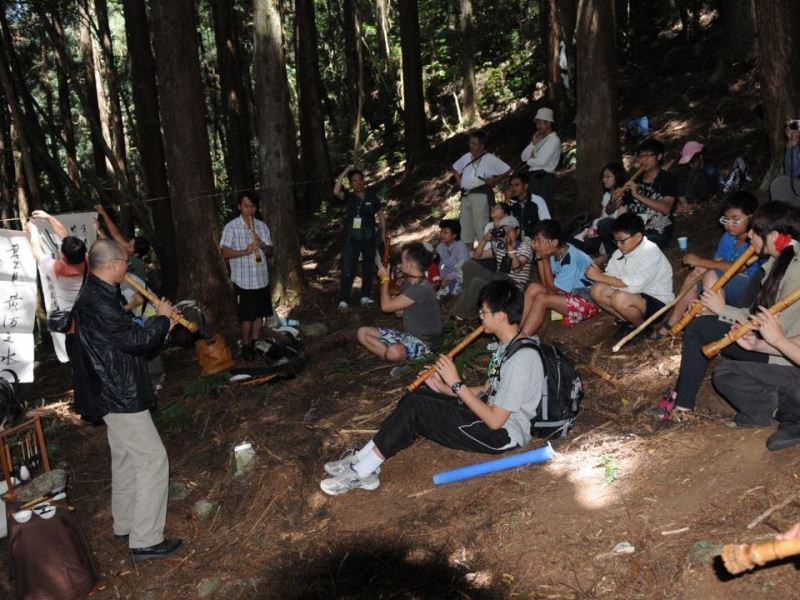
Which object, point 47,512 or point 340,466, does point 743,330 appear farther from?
point 47,512

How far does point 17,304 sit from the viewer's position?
23.0 ft

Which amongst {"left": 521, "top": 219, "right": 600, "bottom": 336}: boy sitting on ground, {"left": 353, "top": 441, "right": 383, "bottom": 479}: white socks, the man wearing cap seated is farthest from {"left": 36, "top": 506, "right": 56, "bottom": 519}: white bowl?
the man wearing cap seated

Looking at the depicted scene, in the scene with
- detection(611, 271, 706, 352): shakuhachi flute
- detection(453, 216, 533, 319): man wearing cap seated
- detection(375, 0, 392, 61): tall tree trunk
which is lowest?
detection(611, 271, 706, 352): shakuhachi flute

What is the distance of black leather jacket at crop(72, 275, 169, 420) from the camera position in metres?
5.02

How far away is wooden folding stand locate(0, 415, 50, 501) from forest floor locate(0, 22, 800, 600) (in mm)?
693

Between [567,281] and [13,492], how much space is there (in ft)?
17.6

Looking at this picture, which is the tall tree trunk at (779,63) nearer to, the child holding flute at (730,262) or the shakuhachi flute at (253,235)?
the child holding flute at (730,262)

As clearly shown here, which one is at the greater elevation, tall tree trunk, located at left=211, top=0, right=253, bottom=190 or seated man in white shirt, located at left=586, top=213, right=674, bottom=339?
tall tree trunk, located at left=211, top=0, right=253, bottom=190

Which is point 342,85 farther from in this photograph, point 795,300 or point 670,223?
point 795,300

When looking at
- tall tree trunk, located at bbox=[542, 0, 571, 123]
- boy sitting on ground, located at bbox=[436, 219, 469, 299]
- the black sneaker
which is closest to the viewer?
the black sneaker

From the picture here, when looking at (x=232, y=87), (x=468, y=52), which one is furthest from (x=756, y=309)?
(x=468, y=52)

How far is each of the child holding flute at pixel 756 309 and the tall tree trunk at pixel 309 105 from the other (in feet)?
44.3

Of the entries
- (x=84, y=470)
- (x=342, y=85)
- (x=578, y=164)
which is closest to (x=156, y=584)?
(x=84, y=470)

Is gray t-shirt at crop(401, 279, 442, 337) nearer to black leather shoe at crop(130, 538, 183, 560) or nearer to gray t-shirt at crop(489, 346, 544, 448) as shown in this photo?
gray t-shirt at crop(489, 346, 544, 448)
